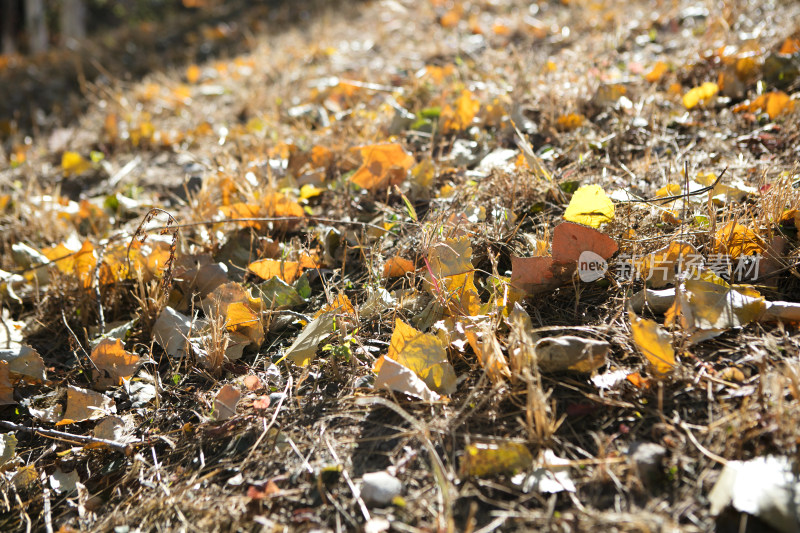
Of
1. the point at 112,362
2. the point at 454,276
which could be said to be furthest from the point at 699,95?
the point at 112,362

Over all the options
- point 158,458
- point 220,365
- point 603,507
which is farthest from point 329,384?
point 603,507

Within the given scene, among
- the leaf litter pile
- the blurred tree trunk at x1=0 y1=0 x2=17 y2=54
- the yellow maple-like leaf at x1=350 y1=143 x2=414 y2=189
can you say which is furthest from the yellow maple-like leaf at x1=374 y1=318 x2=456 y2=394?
the blurred tree trunk at x1=0 y1=0 x2=17 y2=54

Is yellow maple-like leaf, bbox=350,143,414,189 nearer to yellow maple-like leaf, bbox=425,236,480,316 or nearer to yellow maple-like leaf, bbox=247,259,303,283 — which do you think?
yellow maple-like leaf, bbox=247,259,303,283

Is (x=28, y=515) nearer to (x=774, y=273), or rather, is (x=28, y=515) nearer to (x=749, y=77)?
(x=774, y=273)

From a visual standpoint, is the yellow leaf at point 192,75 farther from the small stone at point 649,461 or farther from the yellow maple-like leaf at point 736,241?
the small stone at point 649,461

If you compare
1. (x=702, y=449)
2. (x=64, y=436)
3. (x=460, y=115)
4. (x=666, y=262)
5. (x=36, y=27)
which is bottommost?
(x=64, y=436)

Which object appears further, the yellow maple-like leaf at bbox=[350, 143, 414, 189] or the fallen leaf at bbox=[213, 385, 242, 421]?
the yellow maple-like leaf at bbox=[350, 143, 414, 189]

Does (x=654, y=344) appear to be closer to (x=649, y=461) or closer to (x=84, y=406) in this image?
(x=649, y=461)
